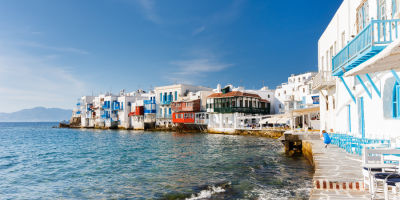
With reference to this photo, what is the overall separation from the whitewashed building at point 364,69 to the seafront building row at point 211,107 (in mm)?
14636

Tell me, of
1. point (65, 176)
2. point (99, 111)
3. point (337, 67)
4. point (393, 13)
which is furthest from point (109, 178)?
point (99, 111)

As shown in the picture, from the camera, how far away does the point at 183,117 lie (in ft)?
184

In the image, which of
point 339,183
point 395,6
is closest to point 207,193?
point 339,183

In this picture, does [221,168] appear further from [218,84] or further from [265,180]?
[218,84]

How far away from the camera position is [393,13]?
8531 mm

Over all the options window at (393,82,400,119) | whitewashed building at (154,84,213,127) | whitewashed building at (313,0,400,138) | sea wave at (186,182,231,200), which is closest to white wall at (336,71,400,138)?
whitewashed building at (313,0,400,138)

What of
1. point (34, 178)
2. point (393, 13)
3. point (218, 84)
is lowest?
point (34, 178)

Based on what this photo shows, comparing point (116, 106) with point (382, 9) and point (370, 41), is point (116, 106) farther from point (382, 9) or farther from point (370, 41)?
point (370, 41)

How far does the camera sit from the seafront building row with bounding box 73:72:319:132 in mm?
44750

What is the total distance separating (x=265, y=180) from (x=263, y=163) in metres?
4.22

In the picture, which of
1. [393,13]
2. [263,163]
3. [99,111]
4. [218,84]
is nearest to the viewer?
[393,13]

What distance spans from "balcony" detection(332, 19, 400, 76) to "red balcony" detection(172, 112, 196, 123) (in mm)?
43533

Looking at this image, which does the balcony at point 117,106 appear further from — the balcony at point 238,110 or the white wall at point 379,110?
the white wall at point 379,110

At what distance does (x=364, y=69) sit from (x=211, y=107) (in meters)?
46.3
